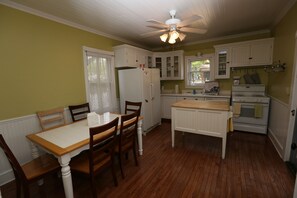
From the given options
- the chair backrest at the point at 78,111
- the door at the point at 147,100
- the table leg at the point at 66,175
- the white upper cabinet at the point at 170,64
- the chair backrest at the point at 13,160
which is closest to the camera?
the chair backrest at the point at 13,160

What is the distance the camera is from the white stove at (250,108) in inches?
132

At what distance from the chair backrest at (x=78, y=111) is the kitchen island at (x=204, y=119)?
6.02 feet

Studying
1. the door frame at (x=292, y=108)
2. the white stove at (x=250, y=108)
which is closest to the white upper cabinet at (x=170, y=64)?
the white stove at (x=250, y=108)

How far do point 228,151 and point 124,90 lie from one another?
107 inches

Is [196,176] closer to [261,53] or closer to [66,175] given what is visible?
[66,175]

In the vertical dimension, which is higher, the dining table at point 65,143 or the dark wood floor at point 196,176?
the dining table at point 65,143

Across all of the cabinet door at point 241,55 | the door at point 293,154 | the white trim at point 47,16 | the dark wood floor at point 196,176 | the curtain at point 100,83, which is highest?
the white trim at point 47,16

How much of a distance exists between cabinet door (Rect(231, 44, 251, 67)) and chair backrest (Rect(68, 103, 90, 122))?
3821mm

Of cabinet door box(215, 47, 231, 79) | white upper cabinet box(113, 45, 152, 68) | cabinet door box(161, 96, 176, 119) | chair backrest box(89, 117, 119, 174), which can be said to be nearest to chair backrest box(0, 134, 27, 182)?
chair backrest box(89, 117, 119, 174)

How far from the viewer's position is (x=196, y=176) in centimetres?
213

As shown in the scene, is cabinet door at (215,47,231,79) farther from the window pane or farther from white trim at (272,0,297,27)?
white trim at (272,0,297,27)

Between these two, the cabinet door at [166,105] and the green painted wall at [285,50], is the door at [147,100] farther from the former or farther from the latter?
the green painted wall at [285,50]

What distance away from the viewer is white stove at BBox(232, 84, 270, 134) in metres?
3.36

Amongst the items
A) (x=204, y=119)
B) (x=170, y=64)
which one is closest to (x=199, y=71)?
(x=170, y=64)
